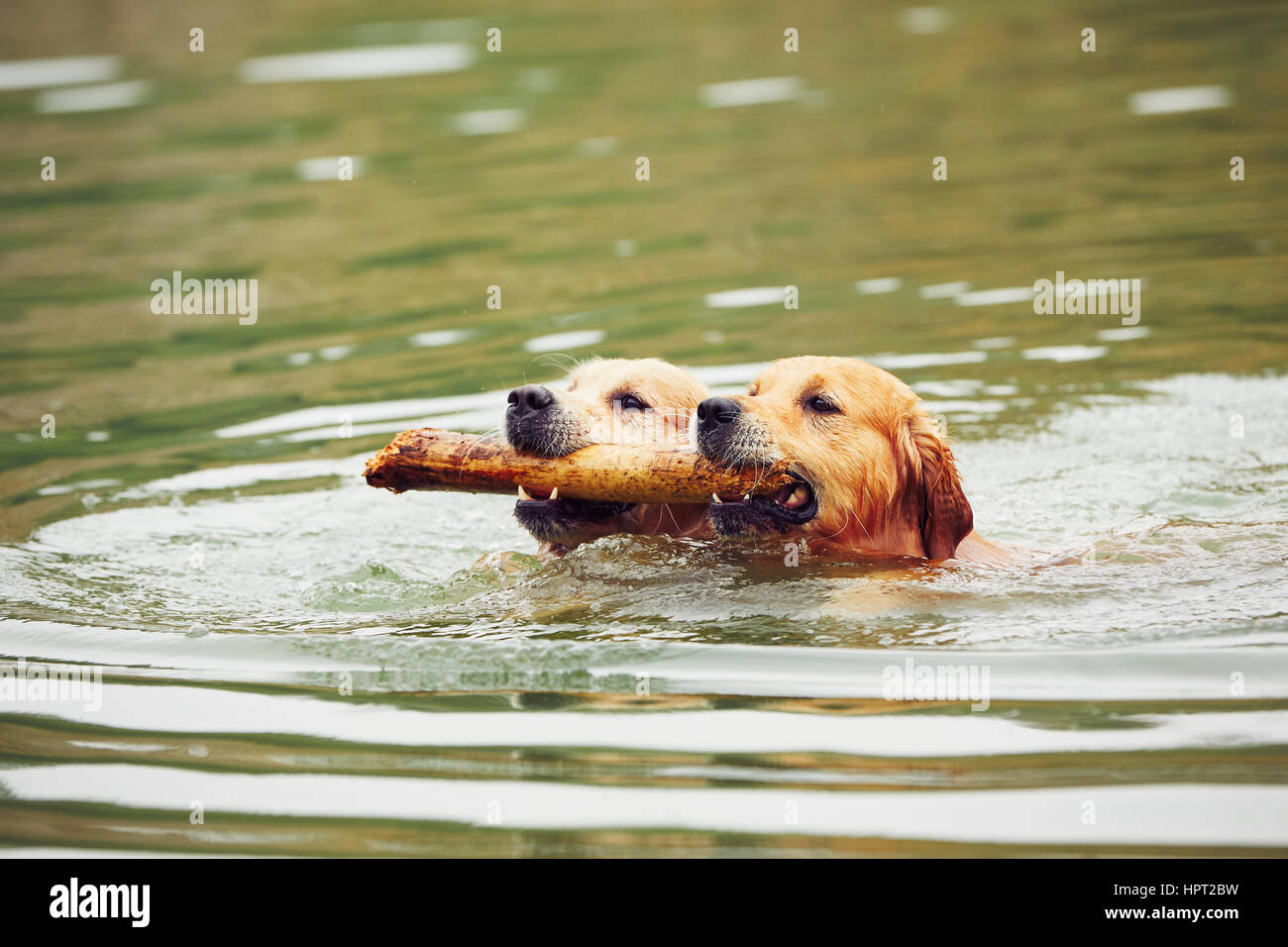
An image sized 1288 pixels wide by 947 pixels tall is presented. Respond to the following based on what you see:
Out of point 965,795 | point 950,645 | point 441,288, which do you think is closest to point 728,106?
point 441,288

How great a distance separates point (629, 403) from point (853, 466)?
103 centimetres

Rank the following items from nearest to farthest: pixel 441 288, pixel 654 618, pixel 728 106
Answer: pixel 654 618 → pixel 441 288 → pixel 728 106

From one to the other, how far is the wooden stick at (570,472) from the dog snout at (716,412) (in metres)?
0.14

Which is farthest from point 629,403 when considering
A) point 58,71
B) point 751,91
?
point 58,71

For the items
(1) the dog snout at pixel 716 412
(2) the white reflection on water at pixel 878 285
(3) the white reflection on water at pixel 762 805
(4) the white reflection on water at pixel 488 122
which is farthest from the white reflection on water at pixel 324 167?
(3) the white reflection on water at pixel 762 805

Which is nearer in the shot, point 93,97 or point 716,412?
point 716,412

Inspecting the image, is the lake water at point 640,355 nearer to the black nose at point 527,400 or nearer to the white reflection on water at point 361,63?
the white reflection on water at point 361,63

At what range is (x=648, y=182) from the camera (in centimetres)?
1477

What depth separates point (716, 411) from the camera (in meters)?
5.91

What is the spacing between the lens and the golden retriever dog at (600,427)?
6109 mm

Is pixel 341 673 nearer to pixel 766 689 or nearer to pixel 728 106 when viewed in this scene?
pixel 766 689

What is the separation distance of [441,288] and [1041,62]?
9.27 meters

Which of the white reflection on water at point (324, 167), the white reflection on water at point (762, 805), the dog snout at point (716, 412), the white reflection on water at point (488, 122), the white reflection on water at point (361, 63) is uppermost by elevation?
the white reflection on water at point (361, 63)

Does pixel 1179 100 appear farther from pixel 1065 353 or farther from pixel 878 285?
pixel 1065 353
